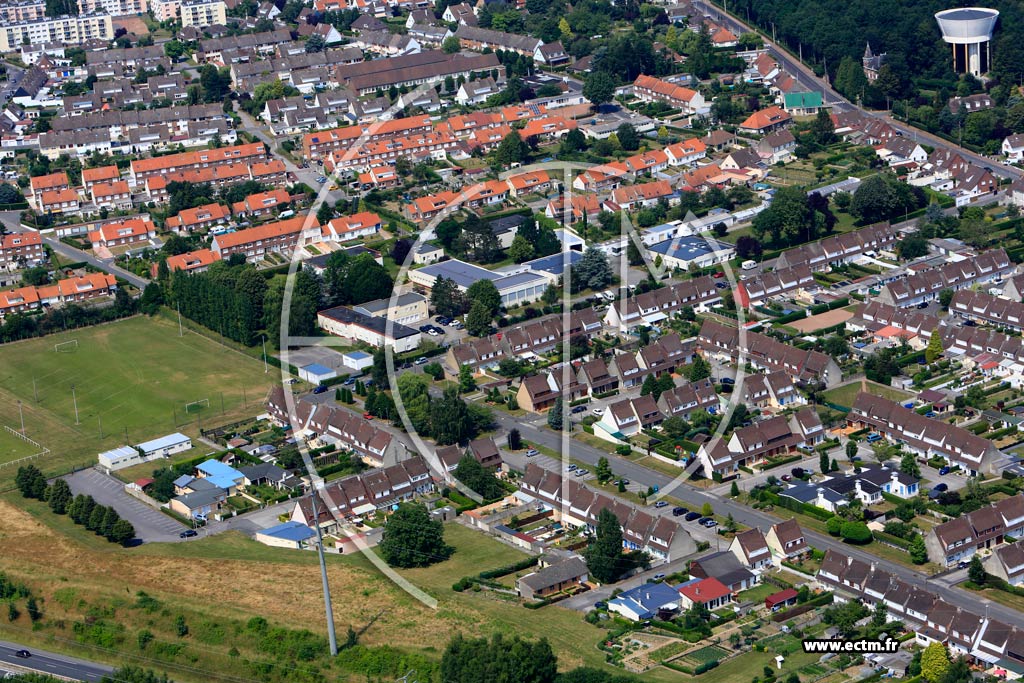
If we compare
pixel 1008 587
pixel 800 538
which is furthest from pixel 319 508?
pixel 1008 587

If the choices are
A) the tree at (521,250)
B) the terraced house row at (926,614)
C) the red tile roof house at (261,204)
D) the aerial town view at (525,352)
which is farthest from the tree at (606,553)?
the red tile roof house at (261,204)

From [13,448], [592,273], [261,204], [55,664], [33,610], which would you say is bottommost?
[55,664]

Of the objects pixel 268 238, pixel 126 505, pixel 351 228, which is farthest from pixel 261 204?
pixel 126 505

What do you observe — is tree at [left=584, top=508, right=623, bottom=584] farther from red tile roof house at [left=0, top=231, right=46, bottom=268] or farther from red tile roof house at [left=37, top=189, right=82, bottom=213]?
red tile roof house at [left=37, top=189, right=82, bottom=213]

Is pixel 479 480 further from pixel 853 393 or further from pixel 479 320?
pixel 853 393

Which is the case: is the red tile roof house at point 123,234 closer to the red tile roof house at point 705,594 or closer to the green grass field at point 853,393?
the green grass field at point 853,393

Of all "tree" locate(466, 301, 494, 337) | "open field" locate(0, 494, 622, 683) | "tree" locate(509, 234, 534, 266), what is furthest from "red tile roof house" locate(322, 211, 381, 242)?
"open field" locate(0, 494, 622, 683)

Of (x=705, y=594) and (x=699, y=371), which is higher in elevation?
(x=699, y=371)
